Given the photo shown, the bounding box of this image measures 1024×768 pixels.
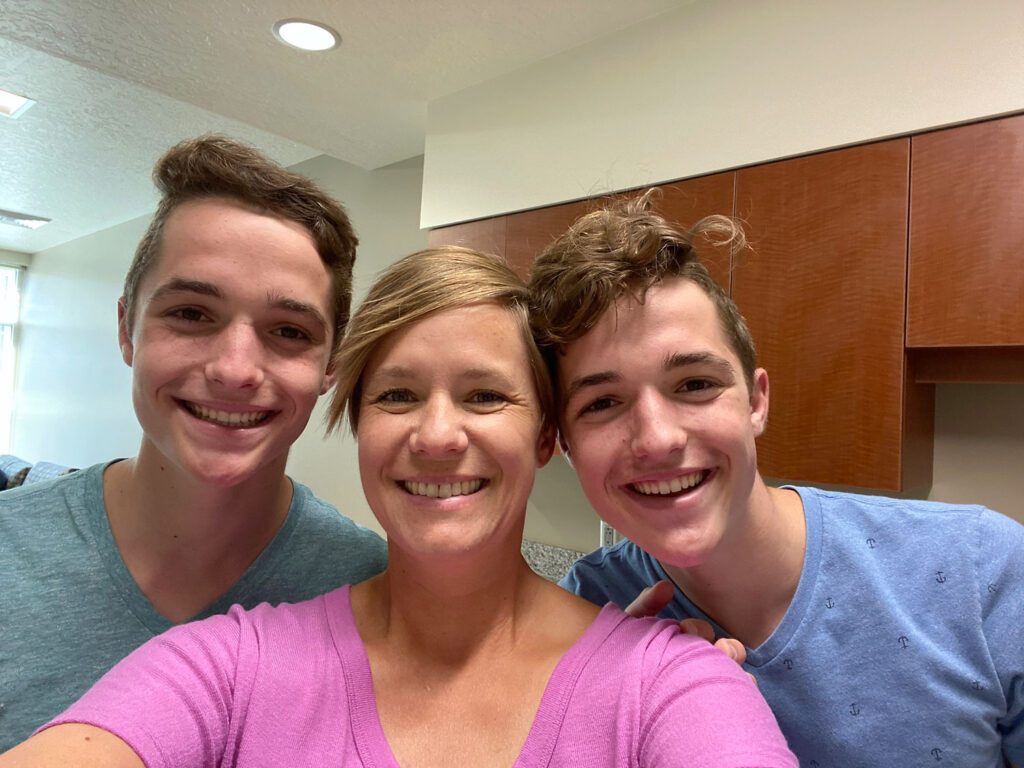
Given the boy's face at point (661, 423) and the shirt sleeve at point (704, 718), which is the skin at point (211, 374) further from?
the shirt sleeve at point (704, 718)

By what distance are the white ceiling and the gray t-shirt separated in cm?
167

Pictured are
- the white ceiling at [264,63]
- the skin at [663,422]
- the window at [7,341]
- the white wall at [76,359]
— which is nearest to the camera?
the skin at [663,422]

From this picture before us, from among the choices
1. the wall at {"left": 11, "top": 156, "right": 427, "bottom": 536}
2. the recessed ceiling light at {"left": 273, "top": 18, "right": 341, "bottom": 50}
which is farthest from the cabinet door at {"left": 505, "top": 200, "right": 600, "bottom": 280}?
the wall at {"left": 11, "top": 156, "right": 427, "bottom": 536}

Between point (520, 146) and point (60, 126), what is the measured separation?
2.84 metres

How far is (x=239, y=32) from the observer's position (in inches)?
88.0

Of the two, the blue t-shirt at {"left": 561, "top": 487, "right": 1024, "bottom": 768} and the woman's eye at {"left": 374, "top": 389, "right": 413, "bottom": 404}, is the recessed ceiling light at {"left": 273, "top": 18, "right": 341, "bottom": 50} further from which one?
the blue t-shirt at {"left": 561, "top": 487, "right": 1024, "bottom": 768}

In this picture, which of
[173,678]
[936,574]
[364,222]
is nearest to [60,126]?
[364,222]

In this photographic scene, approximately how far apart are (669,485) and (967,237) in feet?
3.45

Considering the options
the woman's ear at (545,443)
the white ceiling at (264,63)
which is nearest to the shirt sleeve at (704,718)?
the woman's ear at (545,443)

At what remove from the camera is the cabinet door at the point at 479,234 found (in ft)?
8.11

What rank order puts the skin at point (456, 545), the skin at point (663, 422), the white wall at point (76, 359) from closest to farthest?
the skin at point (456, 545), the skin at point (663, 422), the white wall at point (76, 359)

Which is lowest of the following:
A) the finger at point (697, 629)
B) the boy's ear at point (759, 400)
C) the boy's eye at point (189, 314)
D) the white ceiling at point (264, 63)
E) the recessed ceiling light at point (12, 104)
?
the finger at point (697, 629)

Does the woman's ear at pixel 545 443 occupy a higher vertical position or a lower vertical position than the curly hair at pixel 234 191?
lower

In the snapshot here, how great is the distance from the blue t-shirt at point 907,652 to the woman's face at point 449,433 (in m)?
0.53
